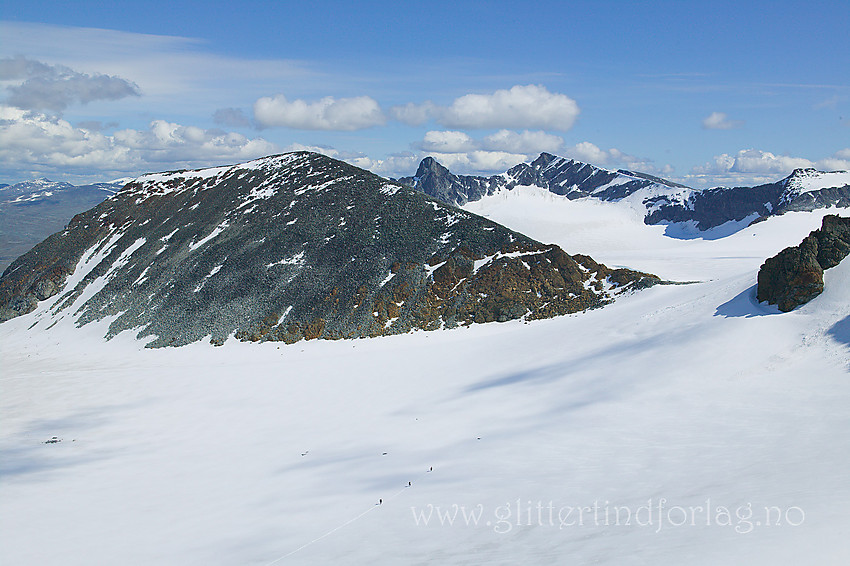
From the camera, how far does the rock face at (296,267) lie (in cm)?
4750

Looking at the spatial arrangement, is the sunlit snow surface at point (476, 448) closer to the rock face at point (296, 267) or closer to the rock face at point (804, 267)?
the rock face at point (804, 267)

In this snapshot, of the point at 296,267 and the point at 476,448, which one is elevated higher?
the point at 296,267

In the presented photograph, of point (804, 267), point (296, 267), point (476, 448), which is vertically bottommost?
point (476, 448)

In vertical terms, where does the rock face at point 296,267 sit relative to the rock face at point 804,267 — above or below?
above

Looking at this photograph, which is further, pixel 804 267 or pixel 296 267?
pixel 296 267

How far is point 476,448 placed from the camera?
19297 millimetres

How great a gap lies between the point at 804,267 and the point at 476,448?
20987 mm

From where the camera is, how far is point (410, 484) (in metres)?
16.7

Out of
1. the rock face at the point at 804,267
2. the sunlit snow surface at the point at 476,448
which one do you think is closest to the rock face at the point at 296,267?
the sunlit snow surface at the point at 476,448

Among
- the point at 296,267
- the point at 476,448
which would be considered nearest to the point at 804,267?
the point at 476,448

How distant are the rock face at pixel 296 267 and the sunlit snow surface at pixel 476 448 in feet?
25.8

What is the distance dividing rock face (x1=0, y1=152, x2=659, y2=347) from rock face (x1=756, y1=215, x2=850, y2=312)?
1632cm

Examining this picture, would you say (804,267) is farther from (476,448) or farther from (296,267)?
(296,267)

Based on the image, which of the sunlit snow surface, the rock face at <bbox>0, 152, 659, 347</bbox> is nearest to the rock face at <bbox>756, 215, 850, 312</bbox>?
the sunlit snow surface
